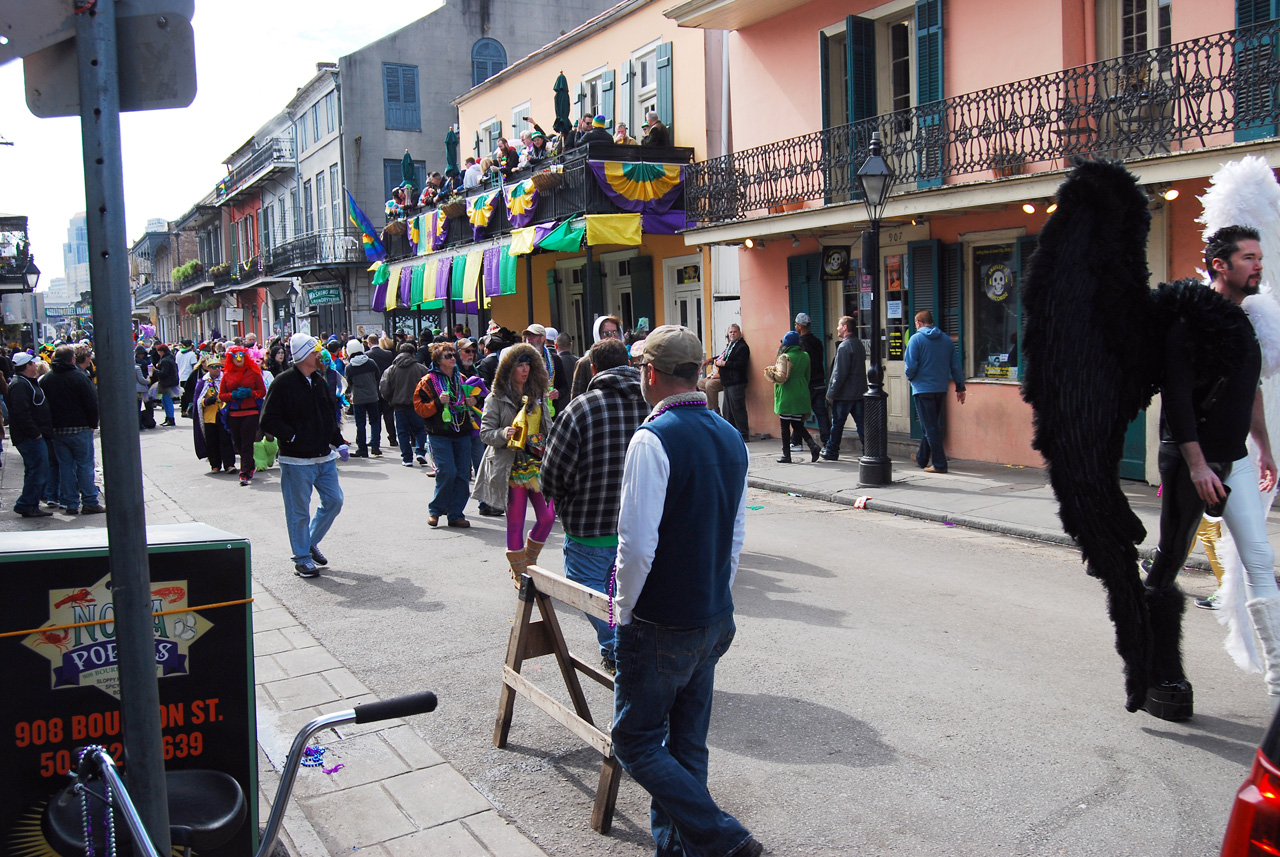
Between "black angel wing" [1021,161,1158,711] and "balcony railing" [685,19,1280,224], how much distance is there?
20.7 feet

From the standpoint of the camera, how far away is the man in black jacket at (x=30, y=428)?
35.3ft

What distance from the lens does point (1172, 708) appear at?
439 cm

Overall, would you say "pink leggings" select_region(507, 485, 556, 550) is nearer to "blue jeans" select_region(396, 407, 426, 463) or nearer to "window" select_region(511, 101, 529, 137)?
"blue jeans" select_region(396, 407, 426, 463)

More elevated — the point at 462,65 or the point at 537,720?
the point at 462,65

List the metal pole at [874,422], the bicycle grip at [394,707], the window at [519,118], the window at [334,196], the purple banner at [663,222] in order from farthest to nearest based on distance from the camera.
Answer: the window at [334,196] < the window at [519,118] < the purple banner at [663,222] < the metal pole at [874,422] < the bicycle grip at [394,707]

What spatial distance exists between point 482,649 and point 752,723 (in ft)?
6.13

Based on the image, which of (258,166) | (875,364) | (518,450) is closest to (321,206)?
(258,166)

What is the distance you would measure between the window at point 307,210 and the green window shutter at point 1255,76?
3121cm

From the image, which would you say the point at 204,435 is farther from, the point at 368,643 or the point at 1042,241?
the point at 1042,241

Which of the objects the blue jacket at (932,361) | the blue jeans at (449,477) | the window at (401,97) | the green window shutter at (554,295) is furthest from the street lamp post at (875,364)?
the window at (401,97)

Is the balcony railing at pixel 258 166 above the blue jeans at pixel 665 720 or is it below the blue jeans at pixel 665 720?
above

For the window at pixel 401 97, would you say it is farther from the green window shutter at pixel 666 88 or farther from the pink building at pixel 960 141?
the pink building at pixel 960 141

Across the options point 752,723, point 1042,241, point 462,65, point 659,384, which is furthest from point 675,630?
point 462,65

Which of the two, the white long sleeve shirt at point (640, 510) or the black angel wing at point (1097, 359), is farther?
the black angel wing at point (1097, 359)
